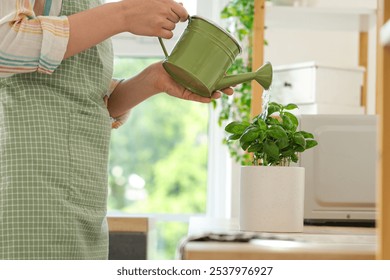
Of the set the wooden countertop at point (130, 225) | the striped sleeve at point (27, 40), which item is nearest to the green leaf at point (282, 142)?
the striped sleeve at point (27, 40)

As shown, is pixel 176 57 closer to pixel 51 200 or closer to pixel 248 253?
pixel 51 200

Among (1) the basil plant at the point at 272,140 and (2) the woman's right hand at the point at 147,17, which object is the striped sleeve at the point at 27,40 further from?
(1) the basil plant at the point at 272,140

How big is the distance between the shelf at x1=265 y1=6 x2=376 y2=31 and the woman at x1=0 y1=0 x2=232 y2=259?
1.51 metres

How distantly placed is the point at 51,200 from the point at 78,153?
3.8 inches

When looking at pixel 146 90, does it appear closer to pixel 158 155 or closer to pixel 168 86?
pixel 168 86

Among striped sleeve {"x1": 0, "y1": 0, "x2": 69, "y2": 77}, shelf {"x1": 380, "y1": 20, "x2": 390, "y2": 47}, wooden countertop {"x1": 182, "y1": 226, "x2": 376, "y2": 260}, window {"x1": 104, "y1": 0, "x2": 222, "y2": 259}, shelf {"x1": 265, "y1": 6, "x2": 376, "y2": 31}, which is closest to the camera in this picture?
shelf {"x1": 380, "y1": 20, "x2": 390, "y2": 47}

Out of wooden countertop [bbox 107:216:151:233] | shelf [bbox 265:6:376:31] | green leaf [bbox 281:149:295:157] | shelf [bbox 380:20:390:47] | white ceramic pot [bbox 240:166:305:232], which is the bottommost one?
wooden countertop [bbox 107:216:151:233]

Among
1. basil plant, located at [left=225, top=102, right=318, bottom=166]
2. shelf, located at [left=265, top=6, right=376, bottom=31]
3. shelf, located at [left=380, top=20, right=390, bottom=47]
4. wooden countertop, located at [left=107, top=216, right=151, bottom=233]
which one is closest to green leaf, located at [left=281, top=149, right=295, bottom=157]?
basil plant, located at [left=225, top=102, right=318, bottom=166]

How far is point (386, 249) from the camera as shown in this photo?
647mm

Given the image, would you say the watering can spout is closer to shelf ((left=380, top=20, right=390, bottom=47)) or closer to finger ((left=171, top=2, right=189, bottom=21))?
finger ((left=171, top=2, right=189, bottom=21))

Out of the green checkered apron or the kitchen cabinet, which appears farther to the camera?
the green checkered apron

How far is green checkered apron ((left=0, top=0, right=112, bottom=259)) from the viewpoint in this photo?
112cm
